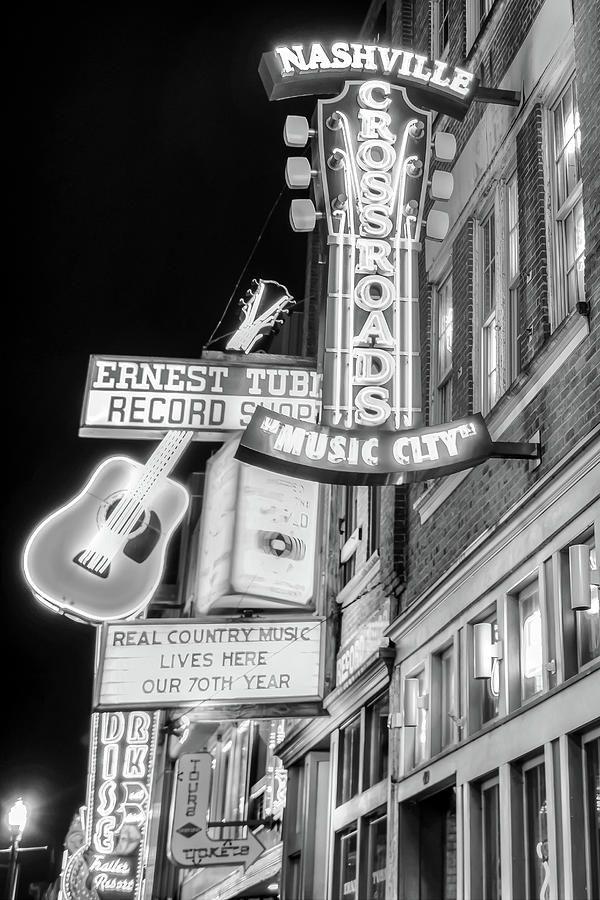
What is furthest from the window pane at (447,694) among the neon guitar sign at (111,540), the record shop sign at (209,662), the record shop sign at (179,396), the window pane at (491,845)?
the neon guitar sign at (111,540)

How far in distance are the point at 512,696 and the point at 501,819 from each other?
994 mm

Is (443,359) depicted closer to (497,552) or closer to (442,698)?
(497,552)

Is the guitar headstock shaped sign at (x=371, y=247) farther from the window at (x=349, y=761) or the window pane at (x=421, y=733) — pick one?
the window at (x=349, y=761)

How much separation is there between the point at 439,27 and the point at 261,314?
19.8ft

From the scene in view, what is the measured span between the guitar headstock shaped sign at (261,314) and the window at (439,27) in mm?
5481

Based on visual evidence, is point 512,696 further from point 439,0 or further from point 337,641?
point 439,0

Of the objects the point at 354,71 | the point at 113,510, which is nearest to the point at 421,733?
the point at 113,510

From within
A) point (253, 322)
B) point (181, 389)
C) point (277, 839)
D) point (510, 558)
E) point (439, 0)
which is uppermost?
point (439, 0)

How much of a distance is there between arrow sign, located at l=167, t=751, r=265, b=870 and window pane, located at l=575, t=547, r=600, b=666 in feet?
35.5

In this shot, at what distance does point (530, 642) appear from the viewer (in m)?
9.10

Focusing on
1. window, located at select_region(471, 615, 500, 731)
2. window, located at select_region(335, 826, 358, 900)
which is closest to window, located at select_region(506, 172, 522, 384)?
window, located at select_region(471, 615, 500, 731)

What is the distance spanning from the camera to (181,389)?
12.6m

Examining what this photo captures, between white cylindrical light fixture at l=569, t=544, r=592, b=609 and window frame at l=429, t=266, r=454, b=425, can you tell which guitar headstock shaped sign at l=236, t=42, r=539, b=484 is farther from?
white cylindrical light fixture at l=569, t=544, r=592, b=609

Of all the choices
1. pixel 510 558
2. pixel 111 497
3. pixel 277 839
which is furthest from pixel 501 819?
pixel 277 839
